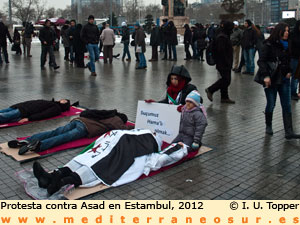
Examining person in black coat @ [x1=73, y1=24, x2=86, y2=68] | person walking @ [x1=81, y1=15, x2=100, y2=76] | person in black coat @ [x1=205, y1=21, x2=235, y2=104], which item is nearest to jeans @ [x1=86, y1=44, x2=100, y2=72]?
person walking @ [x1=81, y1=15, x2=100, y2=76]

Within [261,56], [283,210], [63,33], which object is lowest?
[283,210]

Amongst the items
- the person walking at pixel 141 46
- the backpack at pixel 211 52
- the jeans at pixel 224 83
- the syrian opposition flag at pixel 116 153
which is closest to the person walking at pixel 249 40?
the person walking at pixel 141 46

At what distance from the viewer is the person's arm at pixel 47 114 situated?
23.1ft

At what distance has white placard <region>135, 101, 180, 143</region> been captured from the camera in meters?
5.57

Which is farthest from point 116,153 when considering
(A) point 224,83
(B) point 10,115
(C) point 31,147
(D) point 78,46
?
(D) point 78,46

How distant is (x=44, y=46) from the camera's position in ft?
47.8

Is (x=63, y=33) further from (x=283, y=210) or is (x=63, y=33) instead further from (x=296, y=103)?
(x=283, y=210)

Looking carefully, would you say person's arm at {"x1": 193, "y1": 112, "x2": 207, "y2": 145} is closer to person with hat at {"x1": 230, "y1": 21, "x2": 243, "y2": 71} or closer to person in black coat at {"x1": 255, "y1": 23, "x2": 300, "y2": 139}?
person in black coat at {"x1": 255, "y1": 23, "x2": 300, "y2": 139}

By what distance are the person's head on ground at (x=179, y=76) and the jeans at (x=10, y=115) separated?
2.94 meters

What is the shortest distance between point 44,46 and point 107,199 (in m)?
11.6

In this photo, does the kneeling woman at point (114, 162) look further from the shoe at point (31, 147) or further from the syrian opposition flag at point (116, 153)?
the shoe at point (31, 147)

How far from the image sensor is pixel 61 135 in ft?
18.4

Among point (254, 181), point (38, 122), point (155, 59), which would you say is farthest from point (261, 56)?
point (155, 59)

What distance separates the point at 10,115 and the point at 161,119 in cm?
286
